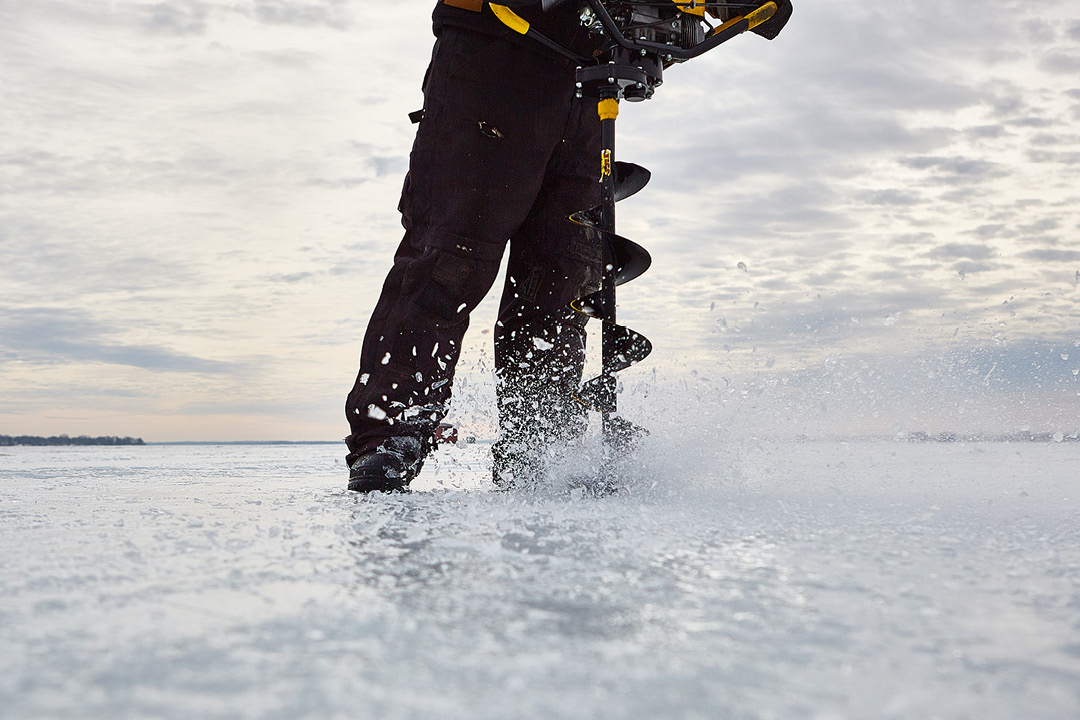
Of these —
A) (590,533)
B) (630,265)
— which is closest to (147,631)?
(590,533)

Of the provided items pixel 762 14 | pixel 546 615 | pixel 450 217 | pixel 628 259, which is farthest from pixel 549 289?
pixel 546 615

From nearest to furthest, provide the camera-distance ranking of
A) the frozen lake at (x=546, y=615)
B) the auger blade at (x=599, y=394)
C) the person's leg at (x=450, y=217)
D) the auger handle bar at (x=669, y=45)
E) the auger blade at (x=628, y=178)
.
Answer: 1. the frozen lake at (x=546, y=615)
2. the auger handle bar at (x=669, y=45)
3. the auger blade at (x=599, y=394)
4. the person's leg at (x=450, y=217)
5. the auger blade at (x=628, y=178)

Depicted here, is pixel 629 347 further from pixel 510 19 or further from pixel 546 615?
pixel 546 615

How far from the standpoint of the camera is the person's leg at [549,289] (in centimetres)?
225

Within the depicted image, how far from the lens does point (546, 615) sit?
652mm

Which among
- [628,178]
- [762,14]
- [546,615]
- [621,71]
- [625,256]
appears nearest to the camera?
[546,615]

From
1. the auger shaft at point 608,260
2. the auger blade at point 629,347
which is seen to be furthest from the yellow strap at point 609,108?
the auger blade at point 629,347

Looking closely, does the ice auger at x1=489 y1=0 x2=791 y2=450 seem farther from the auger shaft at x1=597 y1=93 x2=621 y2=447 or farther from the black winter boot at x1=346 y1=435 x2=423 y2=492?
the black winter boot at x1=346 y1=435 x2=423 y2=492

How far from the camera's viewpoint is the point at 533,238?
2.32 metres

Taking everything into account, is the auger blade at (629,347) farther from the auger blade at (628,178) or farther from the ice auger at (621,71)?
the auger blade at (628,178)

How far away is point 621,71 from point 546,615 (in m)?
1.51

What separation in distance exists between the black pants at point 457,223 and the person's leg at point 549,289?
2 cm

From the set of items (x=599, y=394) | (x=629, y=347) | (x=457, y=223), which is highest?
(x=457, y=223)

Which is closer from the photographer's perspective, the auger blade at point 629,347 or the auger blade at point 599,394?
the auger blade at point 599,394
